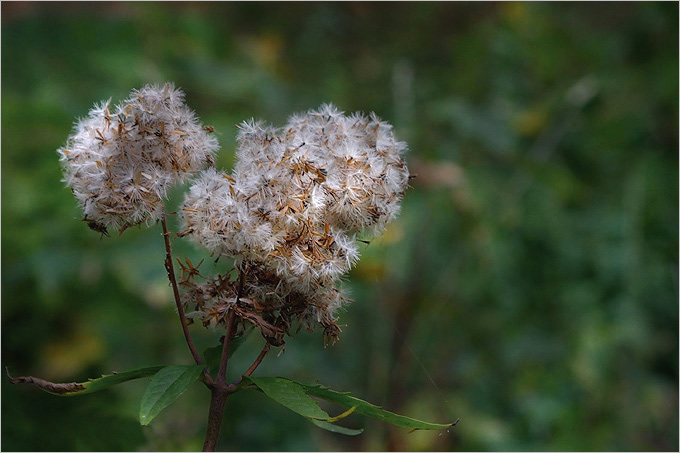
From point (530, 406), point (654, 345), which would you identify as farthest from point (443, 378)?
point (654, 345)

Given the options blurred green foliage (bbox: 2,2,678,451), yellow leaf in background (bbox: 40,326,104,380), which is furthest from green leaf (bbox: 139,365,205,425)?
yellow leaf in background (bbox: 40,326,104,380)

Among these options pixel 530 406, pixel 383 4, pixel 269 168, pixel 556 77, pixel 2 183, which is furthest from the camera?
pixel 383 4

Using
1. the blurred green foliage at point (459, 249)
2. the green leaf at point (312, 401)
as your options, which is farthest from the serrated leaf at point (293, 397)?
the blurred green foliage at point (459, 249)

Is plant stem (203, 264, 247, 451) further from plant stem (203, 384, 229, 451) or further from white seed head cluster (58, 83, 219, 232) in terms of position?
white seed head cluster (58, 83, 219, 232)

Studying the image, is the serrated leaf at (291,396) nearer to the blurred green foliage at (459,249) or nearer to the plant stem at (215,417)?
the plant stem at (215,417)

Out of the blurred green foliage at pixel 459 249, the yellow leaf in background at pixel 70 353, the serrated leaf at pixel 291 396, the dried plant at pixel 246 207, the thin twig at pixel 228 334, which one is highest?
the blurred green foliage at pixel 459 249

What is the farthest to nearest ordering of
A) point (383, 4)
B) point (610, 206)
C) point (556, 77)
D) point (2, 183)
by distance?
point (383, 4) → point (556, 77) → point (610, 206) → point (2, 183)

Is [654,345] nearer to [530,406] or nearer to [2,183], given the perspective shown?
[530,406]

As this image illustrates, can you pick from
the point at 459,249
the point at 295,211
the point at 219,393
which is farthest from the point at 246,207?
the point at 459,249
